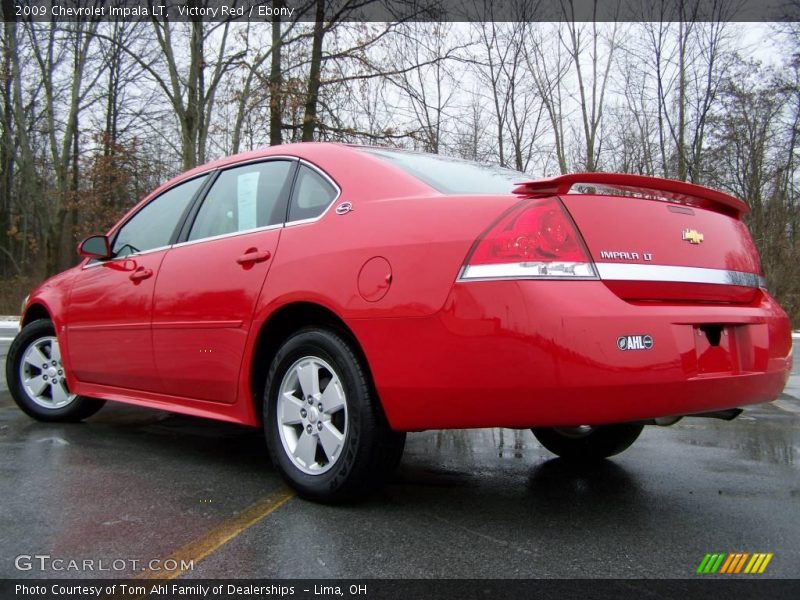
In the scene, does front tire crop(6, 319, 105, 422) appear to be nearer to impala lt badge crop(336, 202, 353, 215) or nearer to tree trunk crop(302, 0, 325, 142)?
impala lt badge crop(336, 202, 353, 215)

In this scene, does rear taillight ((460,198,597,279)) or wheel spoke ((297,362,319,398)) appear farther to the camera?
wheel spoke ((297,362,319,398))

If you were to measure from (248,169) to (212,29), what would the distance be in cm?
1385

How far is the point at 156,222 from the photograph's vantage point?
411 cm

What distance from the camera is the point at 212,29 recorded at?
15.8m

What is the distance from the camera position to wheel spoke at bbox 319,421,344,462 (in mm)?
2719

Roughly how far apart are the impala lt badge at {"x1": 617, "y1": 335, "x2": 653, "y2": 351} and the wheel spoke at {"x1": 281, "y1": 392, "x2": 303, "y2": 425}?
1.34 m

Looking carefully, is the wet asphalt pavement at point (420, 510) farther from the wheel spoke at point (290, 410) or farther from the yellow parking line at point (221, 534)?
the wheel spoke at point (290, 410)

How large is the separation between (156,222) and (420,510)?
2421 mm

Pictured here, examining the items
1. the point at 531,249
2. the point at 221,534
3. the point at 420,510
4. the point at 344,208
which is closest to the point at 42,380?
the point at 221,534

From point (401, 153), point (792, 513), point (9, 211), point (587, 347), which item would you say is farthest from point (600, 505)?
point (9, 211)

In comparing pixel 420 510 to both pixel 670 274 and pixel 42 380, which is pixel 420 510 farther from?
pixel 42 380

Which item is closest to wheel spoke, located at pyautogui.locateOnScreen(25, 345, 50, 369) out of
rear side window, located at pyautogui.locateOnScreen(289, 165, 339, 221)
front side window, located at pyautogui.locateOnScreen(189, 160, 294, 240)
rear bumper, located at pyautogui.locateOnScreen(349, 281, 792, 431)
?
front side window, located at pyautogui.locateOnScreen(189, 160, 294, 240)

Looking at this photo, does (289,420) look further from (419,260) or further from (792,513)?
(792,513)

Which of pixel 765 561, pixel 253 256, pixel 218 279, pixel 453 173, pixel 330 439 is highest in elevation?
pixel 453 173
